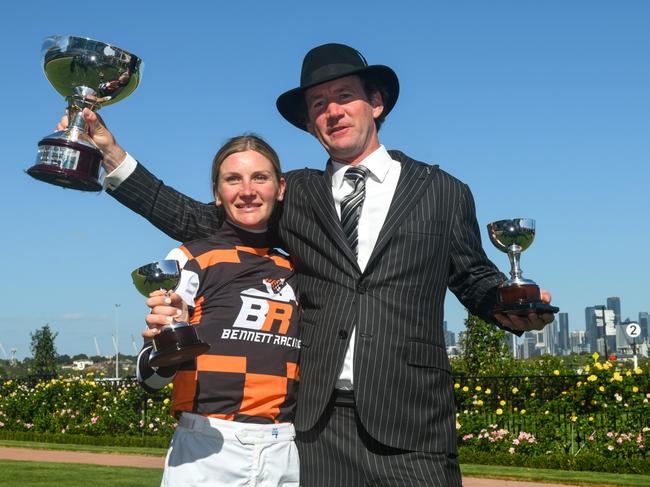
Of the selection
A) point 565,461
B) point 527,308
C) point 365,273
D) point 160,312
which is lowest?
point 565,461

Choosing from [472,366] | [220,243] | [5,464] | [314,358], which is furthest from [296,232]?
[472,366]

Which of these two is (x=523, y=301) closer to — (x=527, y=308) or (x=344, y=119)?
(x=527, y=308)

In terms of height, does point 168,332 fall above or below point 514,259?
below

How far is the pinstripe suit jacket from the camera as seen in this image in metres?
3.20

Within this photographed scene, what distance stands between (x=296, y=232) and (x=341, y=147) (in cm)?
43

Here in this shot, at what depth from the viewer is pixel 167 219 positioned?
12.2 feet

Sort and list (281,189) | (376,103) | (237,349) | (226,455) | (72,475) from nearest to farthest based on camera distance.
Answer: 1. (226,455)
2. (237,349)
3. (281,189)
4. (376,103)
5. (72,475)

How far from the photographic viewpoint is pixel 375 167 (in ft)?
11.8

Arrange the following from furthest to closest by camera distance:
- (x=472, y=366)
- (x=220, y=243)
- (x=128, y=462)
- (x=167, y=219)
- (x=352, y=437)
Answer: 1. (x=472, y=366)
2. (x=128, y=462)
3. (x=167, y=219)
4. (x=220, y=243)
5. (x=352, y=437)

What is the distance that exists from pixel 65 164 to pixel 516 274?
73.9 inches

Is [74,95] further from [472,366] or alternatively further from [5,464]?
[472,366]

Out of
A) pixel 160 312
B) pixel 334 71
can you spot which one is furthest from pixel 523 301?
pixel 160 312

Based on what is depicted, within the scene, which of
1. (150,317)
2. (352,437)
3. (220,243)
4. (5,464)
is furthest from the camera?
(5,464)

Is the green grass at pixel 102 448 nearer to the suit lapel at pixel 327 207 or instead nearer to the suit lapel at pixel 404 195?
the suit lapel at pixel 327 207
